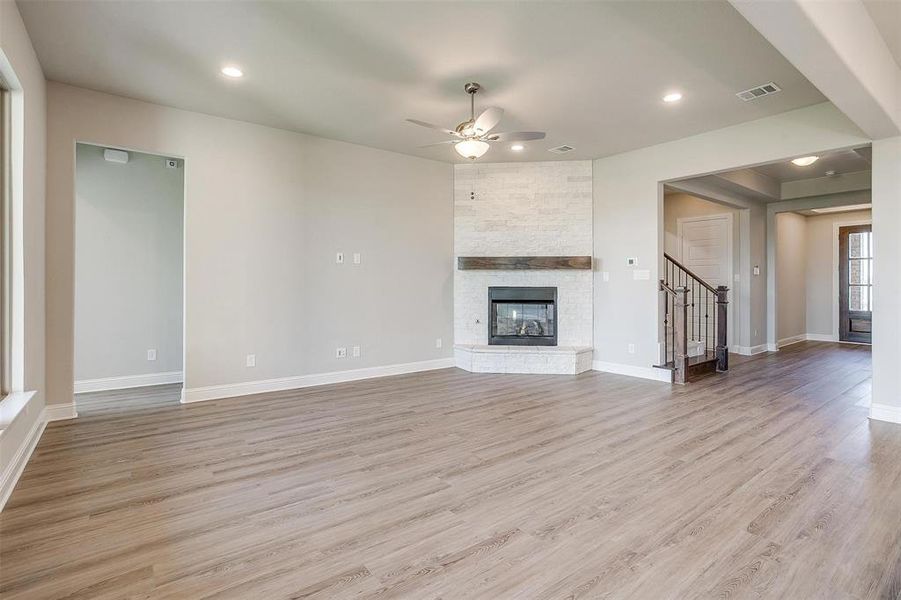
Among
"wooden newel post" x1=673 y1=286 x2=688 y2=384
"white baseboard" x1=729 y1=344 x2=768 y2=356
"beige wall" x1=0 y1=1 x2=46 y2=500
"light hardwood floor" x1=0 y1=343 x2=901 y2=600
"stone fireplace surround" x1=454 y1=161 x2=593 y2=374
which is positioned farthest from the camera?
"white baseboard" x1=729 y1=344 x2=768 y2=356

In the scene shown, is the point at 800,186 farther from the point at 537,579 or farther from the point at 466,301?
the point at 537,579

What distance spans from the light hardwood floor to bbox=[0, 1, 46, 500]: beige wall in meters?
0.33

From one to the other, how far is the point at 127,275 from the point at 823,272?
39.8 ft

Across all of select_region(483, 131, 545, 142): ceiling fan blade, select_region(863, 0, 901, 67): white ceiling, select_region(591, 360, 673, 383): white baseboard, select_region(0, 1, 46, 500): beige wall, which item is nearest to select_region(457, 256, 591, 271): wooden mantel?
select_region(591, 360, 673, 383): white baseboard

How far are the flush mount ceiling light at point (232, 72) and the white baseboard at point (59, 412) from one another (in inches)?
128

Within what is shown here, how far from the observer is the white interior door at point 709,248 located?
301 inches

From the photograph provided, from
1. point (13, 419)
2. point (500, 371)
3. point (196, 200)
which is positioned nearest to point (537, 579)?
point (13, 419)

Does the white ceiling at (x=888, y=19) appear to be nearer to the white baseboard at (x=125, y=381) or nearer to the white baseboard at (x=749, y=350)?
the white baseboard at (x=749, y=350)

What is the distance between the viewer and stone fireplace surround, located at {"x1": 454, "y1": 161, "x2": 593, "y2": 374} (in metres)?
6.20

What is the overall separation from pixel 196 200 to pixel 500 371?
4.12m

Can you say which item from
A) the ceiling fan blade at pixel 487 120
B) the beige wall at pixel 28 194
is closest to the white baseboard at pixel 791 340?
the ceiling fan blade at pixel 487 120

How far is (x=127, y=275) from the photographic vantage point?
16.8 feet

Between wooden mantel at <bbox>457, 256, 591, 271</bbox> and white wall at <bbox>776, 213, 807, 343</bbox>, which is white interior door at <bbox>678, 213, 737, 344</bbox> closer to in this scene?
white wall at <bbox>776, 213, 807, 343</bbox>

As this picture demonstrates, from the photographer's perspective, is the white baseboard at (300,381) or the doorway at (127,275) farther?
the doorway at (127,275)
